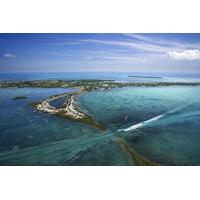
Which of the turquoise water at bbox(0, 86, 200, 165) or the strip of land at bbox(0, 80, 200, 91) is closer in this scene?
the turquoise water at bbox(0, 86, 200, 165)

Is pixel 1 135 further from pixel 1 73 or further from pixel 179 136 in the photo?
pixel 179 136

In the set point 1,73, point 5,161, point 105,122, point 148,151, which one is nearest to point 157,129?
point 148,151

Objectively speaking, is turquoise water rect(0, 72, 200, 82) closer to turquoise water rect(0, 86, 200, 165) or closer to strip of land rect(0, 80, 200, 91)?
strip of land rect(0, 80, 200, 91)

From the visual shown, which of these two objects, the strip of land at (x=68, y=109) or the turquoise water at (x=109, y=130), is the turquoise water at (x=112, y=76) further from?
the strip of land at (x=68, y=109)

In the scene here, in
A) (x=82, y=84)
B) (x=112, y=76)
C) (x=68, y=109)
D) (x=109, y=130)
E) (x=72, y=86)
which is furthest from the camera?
(x=72, y=86)

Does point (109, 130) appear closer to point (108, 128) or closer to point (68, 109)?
point (108, 128)

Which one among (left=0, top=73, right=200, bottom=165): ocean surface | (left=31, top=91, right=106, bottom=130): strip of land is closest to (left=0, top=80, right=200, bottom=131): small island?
(left=31, top=91, right=106, bottom=130): strip of land

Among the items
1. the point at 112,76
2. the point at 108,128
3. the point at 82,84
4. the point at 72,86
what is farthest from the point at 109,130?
the point at 72,86
